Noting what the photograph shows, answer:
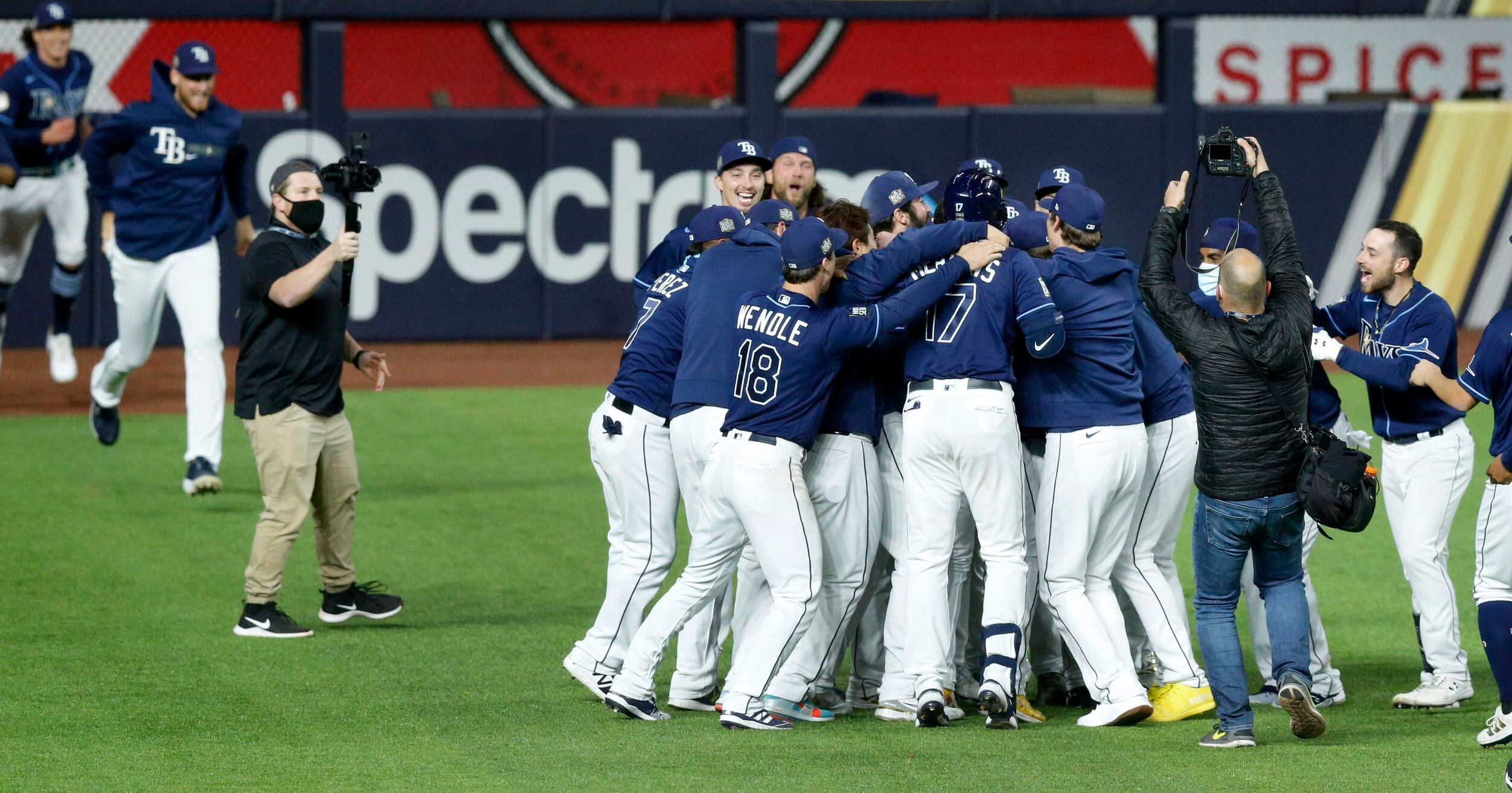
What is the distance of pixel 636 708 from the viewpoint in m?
6.49

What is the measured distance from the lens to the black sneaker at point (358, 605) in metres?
8.04

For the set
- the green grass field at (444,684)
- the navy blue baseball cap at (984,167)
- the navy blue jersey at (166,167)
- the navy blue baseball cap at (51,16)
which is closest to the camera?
the green grass field at (444,684)

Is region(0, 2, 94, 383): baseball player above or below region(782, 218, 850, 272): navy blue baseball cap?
above

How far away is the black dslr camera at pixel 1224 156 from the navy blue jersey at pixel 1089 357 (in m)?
0.43

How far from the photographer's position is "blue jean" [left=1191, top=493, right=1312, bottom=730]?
6094 mm

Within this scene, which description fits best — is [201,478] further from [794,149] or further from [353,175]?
[794,149]

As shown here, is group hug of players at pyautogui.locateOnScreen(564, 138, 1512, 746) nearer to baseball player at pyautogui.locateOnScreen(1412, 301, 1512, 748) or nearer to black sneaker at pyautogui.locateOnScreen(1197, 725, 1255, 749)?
baseball player at pyautogui.locateOnScreen(1412, 301, 1512, 748)

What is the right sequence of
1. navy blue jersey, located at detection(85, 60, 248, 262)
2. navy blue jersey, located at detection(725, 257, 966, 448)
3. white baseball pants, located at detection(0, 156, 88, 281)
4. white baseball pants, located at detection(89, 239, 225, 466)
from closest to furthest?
navy blue jersey, located at detection(725, 257, 966, 448), white baseball pants, located at detection(89, 239, 225, 466), navy blue jersey, located at detection(85, 60, 248, 262), white baseball pants, located at detection(0, 156, 88, 281)

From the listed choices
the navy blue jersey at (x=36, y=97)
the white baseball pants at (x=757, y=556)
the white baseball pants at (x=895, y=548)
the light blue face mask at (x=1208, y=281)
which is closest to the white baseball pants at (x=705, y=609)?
the white baseball pants at (x=757, y=556)

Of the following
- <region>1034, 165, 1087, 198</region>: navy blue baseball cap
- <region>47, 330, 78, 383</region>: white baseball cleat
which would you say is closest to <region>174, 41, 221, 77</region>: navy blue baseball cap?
<region>47, 330, 78, 383</region>: white baseball cleat

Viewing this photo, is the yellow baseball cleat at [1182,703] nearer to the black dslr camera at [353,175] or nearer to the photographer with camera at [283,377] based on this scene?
the photographer with camera at [283,377]

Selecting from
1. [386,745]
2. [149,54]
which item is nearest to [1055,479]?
[386,745]

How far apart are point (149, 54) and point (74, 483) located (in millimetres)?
9681

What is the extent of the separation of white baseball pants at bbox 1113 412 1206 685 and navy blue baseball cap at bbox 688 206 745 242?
5.53ft
